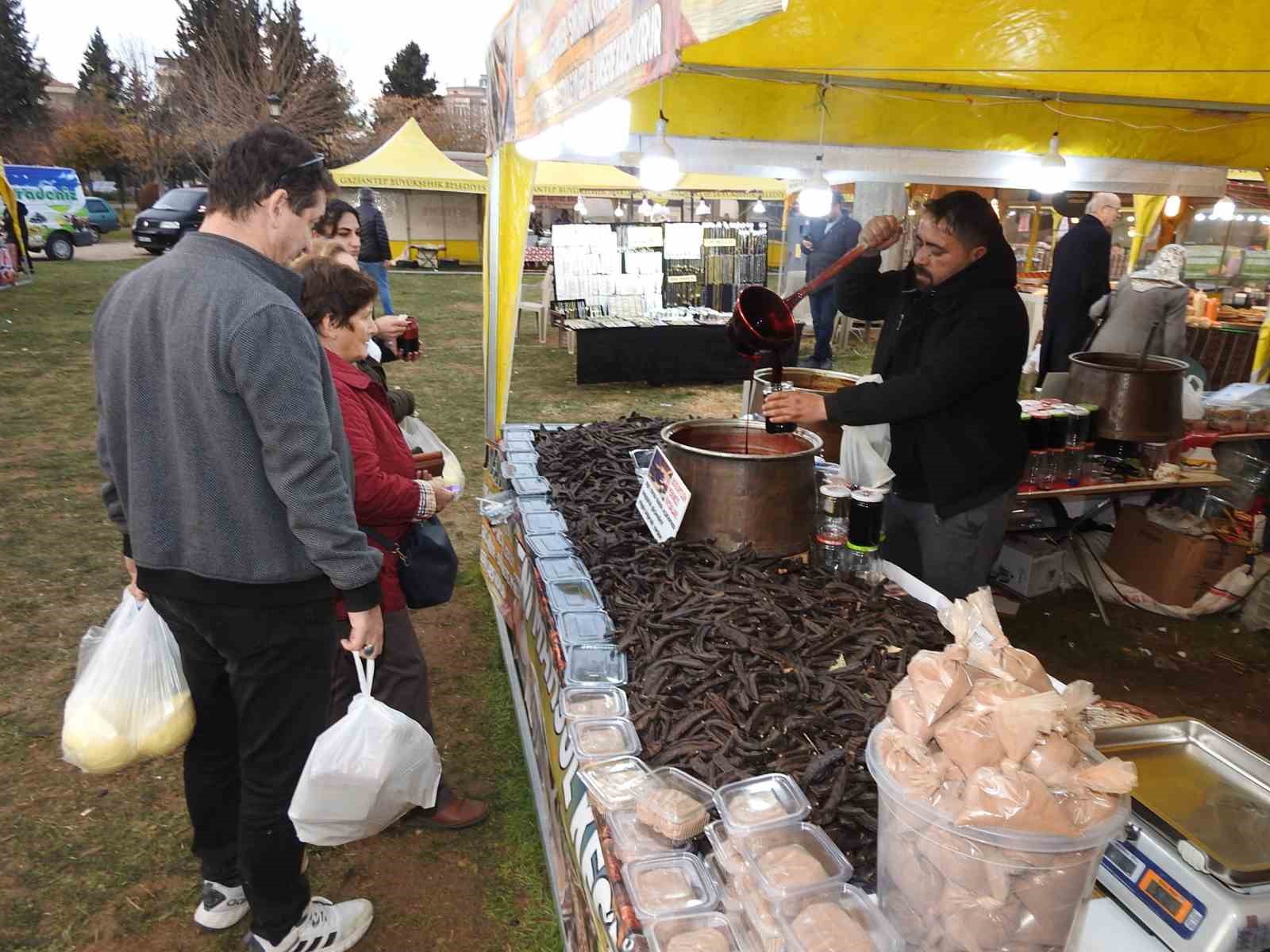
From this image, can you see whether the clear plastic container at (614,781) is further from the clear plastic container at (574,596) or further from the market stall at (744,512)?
the clear plastic container at (574,596)

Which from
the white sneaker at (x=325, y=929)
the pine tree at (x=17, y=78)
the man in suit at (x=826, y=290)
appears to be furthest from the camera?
the pine tree at (x=17, y=78)


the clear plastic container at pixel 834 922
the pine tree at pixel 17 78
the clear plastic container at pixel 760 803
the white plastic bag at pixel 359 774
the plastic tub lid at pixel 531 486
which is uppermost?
the pine tree at pixel 17 78

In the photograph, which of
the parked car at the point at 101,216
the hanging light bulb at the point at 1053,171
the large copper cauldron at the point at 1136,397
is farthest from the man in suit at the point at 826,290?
the parked car at the point at 101,216

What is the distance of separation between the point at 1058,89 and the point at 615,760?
13.0 feet

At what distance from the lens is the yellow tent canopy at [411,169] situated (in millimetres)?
17625

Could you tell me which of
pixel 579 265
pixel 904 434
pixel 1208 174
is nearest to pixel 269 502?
pixel 904 434

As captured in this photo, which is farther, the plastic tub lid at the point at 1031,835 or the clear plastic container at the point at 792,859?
the clear plastic container at the point at 792,859

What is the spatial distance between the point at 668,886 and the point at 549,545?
5.04ft

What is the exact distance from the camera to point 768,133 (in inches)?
168

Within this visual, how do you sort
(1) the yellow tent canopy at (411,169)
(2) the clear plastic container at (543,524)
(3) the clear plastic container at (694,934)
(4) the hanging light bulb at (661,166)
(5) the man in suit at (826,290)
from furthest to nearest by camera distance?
(1) the yellow tent canopy at (411,169)
(5) the man in suit at (826,290)
(4) the hanging light bulb at (661,166)
(2) the clear plastic container at (543,524)
(3) the clear plastic container at (694,934)

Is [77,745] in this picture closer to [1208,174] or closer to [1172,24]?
[1172,24]

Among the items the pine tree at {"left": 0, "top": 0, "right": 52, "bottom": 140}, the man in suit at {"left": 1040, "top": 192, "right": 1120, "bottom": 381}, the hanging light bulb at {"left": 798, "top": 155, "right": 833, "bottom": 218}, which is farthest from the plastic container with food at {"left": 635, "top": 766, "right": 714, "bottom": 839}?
the pine tree at {"left": 0, "top": 0, "right": 52, "bottom": 140}

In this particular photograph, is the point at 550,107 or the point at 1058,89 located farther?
the point at 1058,89

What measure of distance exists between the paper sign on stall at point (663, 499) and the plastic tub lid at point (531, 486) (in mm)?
618
